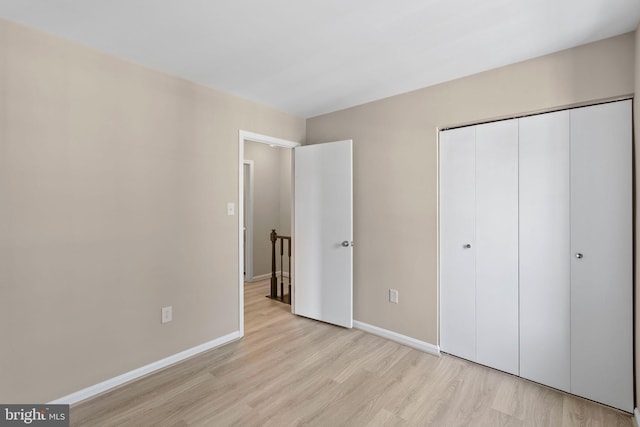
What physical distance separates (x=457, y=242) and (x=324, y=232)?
1.37 m

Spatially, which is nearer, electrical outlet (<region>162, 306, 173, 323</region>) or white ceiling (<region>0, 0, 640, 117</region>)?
white ceiling (<region>0, 0, 640, 117</region>)

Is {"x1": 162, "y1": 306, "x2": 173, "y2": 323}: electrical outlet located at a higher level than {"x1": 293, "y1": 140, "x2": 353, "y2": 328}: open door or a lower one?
lower

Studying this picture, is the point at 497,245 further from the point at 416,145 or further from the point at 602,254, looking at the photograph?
the point at 416,145

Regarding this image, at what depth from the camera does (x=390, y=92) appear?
2828 mm

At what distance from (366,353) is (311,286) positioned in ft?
3.36

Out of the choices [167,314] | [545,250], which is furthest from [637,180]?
[167,314]

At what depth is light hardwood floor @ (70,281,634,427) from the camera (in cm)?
183

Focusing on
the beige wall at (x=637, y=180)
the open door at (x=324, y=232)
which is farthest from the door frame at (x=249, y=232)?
the beige wall at (x=637, y=180)

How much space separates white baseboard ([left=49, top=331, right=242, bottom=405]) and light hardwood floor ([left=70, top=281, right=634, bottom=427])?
0.06 meters

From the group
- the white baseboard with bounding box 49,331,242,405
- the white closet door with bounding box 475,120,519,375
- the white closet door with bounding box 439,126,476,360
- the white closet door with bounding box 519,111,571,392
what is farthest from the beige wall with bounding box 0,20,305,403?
the white closet door with bounding box 519,111,571,392

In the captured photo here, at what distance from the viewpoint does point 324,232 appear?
10.9 ft

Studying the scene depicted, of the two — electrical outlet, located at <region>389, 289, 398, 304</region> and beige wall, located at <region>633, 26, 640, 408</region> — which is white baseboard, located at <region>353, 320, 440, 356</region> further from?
beige wall, located at <region>633, 26, 640, 408</region>

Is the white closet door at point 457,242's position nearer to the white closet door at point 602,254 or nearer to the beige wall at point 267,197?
the white closet door at point 602,254

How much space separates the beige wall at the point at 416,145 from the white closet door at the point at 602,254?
0.25m
